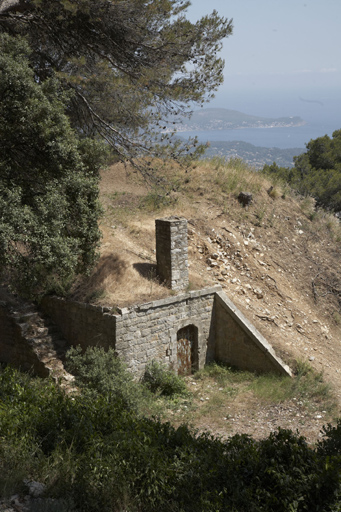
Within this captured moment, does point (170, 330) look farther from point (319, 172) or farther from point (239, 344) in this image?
point (319, 172)

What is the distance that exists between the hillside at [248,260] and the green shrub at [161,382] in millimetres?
1516

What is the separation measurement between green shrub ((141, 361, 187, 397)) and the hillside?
152 cm

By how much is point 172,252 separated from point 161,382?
355 centimetres

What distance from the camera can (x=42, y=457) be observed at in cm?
651

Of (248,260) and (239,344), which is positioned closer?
(239,344)

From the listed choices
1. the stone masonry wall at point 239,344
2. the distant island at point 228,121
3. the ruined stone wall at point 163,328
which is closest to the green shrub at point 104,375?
the ruined stone wall at point 163,328

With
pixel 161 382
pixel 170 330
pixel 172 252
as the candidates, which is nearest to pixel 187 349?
pixel 170 330

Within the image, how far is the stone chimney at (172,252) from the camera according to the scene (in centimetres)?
1279

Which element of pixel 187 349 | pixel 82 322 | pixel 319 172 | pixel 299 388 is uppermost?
pixel 319 172

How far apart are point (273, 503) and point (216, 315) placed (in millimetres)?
8537

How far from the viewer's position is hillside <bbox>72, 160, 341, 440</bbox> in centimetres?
1242

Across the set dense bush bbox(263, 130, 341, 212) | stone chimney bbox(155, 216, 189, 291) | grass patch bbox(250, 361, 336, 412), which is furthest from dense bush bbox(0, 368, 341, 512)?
dense bush bbox(263, 130, 341, 212)

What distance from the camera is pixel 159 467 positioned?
19.5 ft

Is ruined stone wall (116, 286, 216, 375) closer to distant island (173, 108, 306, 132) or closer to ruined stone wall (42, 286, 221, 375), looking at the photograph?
ruined stone wall (42, 286, 221, 375)
